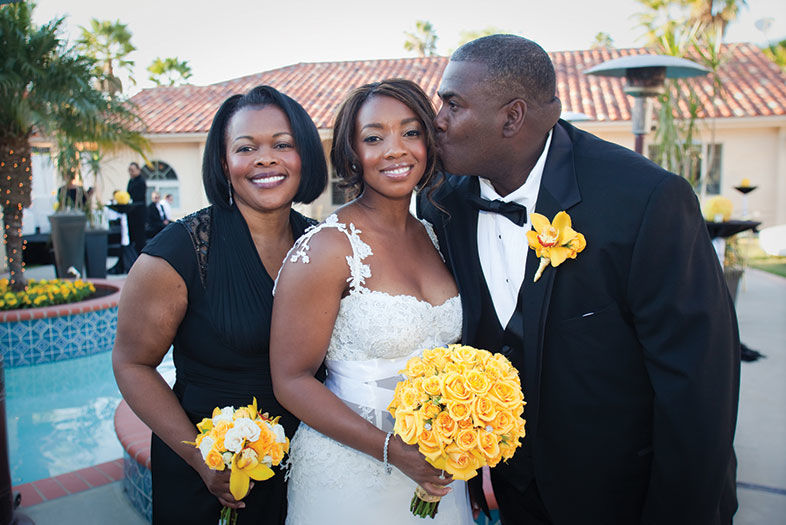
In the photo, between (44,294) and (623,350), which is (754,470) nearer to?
(623,350)

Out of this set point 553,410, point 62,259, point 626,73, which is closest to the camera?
point 553,410

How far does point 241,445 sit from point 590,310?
1.39m

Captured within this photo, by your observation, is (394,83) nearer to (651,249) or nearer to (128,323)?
(651,249)

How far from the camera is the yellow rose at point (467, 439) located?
1.90m

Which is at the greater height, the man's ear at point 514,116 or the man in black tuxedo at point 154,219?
the man's ear at point 514,116

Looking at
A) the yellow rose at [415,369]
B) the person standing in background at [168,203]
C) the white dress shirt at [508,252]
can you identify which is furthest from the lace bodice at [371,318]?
the person standing in background at [168,203]

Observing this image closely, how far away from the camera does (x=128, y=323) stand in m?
2.54

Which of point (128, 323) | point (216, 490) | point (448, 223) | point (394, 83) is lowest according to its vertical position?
point (216, 490)

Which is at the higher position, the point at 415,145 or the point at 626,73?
the point at 626,73

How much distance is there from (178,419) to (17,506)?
8.31ft

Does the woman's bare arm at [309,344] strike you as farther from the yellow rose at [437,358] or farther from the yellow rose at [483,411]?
the yellow rose at [483,411]

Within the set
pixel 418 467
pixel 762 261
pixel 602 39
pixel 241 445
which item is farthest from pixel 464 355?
pixel 602 39

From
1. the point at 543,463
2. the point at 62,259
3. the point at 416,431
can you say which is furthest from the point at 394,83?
the point at 62,259

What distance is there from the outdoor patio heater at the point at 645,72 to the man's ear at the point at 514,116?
631 cm
